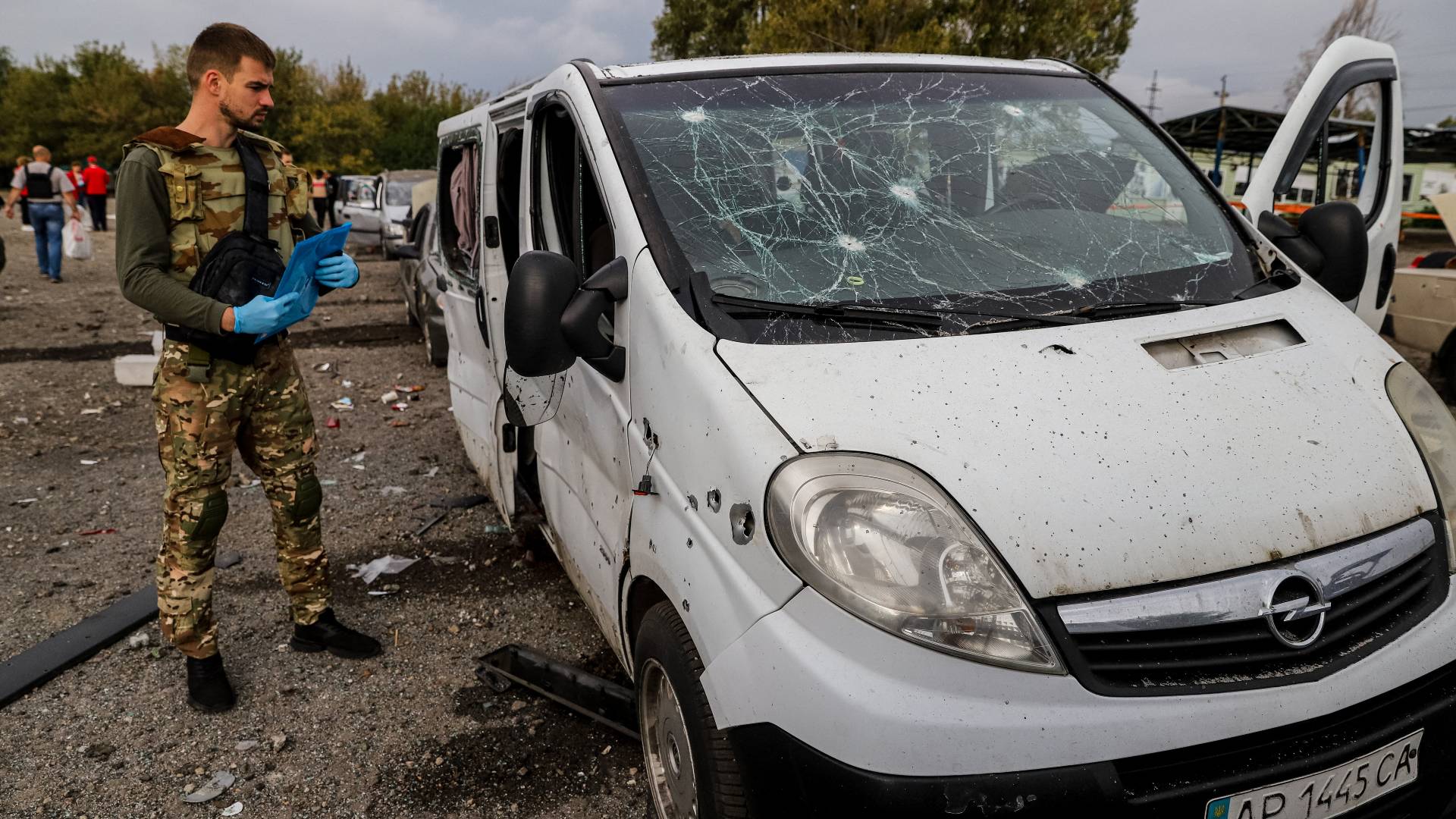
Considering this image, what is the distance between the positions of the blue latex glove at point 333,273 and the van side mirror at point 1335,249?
9.45 feet

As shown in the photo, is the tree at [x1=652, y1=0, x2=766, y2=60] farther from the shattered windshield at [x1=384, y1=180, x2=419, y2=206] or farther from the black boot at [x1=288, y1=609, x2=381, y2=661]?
the black boot at [x1=288, y1=609, x2=381, y2=661]

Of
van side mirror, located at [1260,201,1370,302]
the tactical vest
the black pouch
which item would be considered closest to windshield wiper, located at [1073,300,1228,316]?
van side mirror, located at [1260,201,1370,302]

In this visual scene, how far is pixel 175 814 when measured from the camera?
2654 mm

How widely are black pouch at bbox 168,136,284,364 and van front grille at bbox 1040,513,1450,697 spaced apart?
2.49m

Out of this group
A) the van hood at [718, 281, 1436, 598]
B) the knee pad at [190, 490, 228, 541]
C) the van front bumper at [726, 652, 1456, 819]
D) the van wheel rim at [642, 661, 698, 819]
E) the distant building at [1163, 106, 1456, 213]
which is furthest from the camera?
the distant building at [1163, 106, 1456, 213]

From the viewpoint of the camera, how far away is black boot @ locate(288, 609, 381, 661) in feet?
11.4

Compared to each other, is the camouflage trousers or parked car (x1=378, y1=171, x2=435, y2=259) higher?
parked car (x1=378, y1=171, x2=435, y2=259)

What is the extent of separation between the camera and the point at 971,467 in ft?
5.76

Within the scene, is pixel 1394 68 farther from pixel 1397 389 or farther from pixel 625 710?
pixel 625 710

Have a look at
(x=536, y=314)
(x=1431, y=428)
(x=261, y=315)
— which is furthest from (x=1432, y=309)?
(x=261, y=315)

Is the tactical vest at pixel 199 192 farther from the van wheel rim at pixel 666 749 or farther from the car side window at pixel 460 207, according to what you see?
the van wheel rim at pixel 666 749

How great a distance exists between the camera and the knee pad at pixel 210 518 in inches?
121

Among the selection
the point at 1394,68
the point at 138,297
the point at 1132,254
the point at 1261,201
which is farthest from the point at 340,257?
the point at 1394,68

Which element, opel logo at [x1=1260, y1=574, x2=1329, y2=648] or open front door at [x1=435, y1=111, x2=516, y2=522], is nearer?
opel logo at [x1=1260, y1=574, x2=1329, y2=648]
